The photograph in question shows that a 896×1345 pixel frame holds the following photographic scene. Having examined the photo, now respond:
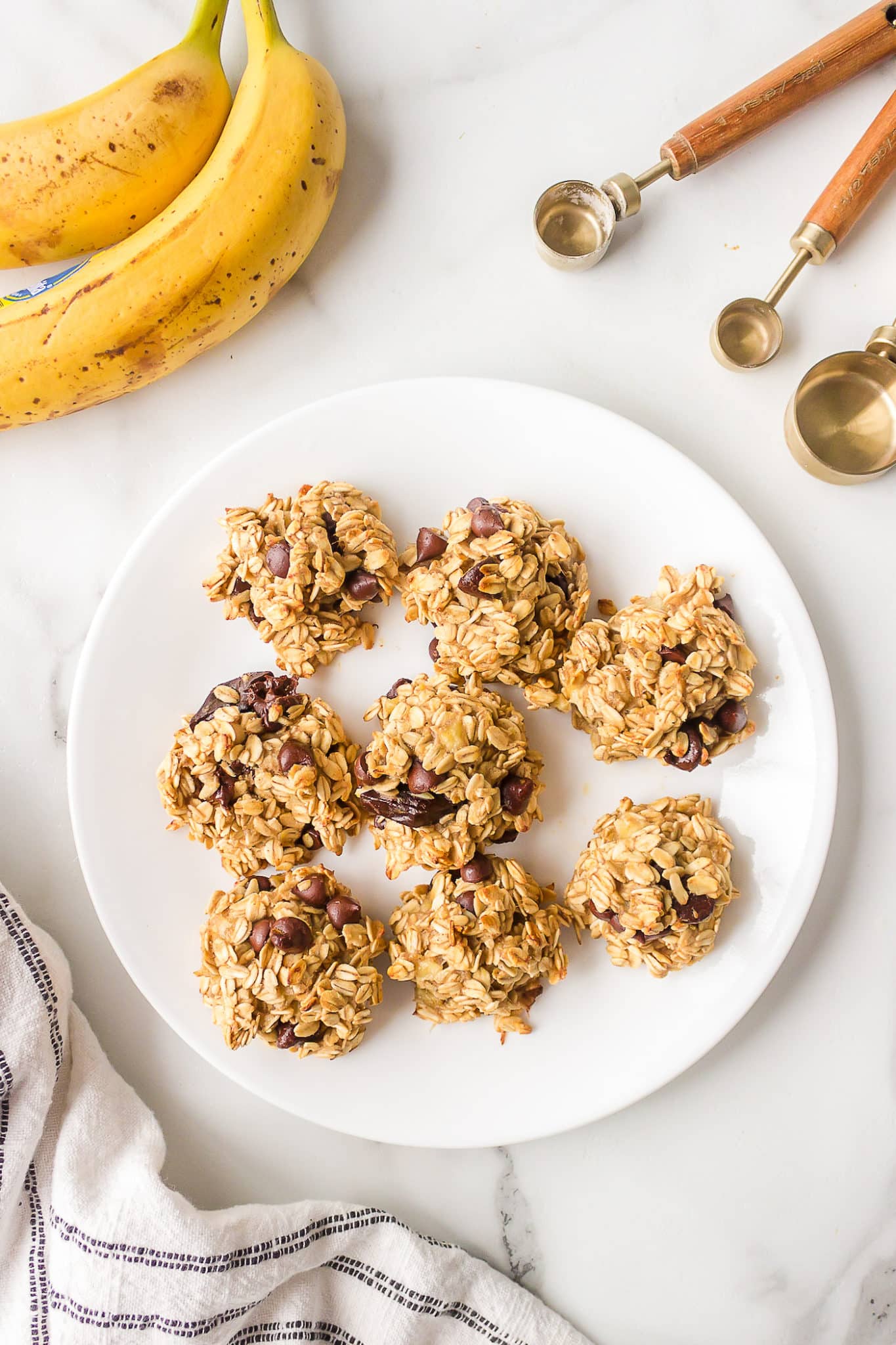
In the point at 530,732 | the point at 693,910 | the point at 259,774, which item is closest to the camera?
the point at 693,910

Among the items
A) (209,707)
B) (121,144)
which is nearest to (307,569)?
(209,707)

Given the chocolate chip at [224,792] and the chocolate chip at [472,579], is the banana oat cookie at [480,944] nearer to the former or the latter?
the chocolate chip at [224,792]

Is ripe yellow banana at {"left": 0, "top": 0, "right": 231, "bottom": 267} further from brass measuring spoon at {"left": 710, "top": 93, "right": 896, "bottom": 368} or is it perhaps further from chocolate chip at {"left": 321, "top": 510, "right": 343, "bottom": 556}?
brass measuring spoon at {"left": 710, "top": 93, "right": 896, "bottom": 368}

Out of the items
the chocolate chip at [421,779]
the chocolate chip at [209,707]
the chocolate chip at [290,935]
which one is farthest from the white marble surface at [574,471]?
the chocolate chip at [421,779]

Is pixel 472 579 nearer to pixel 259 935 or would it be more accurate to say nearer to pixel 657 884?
pixel 657 884

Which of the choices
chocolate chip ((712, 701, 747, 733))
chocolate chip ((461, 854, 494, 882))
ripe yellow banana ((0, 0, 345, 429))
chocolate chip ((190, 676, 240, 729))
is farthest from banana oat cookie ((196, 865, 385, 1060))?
ripe yellow banana ((0, 0, 345, 429))

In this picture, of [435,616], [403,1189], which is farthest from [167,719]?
[403,1189]
